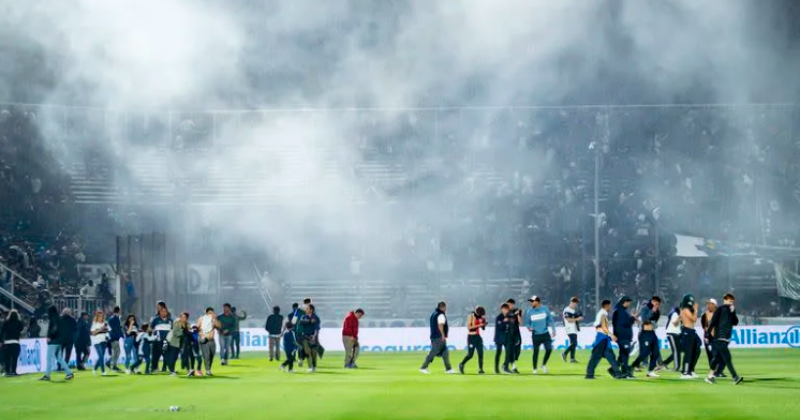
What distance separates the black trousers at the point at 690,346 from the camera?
23016 mm

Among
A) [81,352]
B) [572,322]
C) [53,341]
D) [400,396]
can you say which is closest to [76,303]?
[81,352]

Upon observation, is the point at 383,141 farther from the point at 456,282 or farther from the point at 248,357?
the point at 248,357

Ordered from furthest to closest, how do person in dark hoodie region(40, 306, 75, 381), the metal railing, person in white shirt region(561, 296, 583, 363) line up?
the metal railing, person in white shirt region(561, 296, 583, 363), person in dark hoodie region(40, 306, 75, 381)

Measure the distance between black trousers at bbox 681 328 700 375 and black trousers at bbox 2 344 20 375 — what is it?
14.6m

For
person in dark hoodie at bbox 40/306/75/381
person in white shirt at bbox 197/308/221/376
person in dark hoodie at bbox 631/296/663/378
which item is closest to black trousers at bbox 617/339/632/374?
person in dark hoodie at bbox 631/296/663/378

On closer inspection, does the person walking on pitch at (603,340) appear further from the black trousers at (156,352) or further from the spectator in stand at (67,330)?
the spectator in stand at (67,330)

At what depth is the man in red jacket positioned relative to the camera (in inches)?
1163

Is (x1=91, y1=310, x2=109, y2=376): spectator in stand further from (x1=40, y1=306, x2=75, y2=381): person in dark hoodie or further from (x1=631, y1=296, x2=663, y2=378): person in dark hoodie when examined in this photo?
(x1=631, y1=296, x2=663, y2=378): person in dark hoodie

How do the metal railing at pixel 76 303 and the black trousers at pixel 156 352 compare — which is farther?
the metal railing at pixel 76 303

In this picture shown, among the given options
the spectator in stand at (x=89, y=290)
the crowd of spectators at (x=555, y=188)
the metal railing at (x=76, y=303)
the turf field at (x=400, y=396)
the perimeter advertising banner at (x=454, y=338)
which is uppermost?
the crowd of spectators at (x=555, y=188)

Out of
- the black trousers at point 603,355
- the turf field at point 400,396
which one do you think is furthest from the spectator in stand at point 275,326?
the black trousers at point 603,355

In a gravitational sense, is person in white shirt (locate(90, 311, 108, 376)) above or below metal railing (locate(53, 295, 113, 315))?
below

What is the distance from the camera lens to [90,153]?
50.9m

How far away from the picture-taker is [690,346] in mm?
23203
